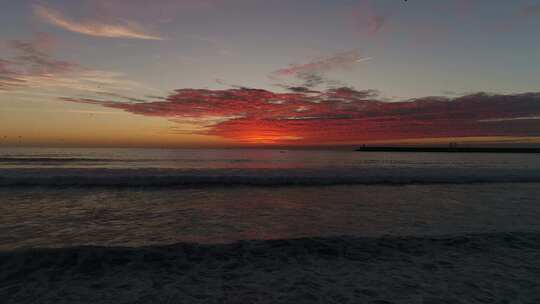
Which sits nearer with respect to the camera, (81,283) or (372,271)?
(81,283)

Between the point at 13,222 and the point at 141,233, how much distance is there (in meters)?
4.93

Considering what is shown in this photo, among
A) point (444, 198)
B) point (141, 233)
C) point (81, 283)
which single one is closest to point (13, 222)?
point (141, 233)

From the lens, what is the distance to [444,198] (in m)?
15.1

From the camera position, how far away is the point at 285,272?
5730 mm

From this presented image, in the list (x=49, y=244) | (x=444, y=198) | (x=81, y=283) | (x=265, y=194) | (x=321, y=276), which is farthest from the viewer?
(x=265, y=194)

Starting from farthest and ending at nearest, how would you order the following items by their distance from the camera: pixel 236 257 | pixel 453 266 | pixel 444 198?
pixel 444 198
pixel 236 257
pixel 453 266

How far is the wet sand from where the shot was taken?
4719mm

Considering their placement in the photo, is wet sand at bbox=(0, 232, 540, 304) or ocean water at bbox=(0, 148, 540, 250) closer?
wet sand at bbox=(0, 232, 540, 304)

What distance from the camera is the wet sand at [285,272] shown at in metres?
4.72

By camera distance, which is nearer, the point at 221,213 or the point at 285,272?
Answer: the point at 285,272

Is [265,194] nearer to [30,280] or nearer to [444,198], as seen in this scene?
[444,198]

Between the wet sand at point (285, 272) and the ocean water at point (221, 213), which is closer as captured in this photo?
the wet sand at point (285, 272)

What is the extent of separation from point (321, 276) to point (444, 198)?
12.8m

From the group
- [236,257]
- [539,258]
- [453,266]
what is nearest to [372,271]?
[453,266]
